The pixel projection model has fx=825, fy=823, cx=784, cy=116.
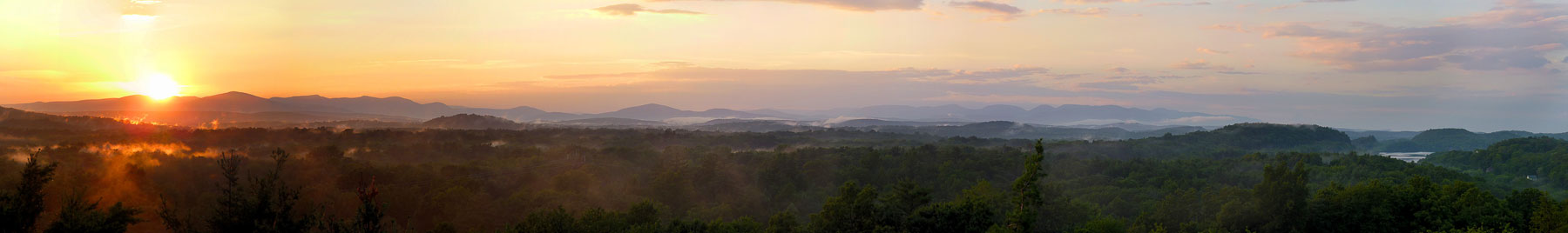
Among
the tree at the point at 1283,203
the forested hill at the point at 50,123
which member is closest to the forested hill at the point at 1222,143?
the tree at the point at 1283,203

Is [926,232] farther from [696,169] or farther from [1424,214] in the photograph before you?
[696,169]

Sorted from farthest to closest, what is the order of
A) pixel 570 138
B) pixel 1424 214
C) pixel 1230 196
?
pixel 570 138, pixel 1230 196, pixel 1424 214

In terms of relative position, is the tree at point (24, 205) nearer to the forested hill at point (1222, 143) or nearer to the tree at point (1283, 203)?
the tree at point (1283, 203)

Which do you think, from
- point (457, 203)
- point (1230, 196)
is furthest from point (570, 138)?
point (1230, 196)

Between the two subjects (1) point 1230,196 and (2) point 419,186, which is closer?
(2) point 419,186

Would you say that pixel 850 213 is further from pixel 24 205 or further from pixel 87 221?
pixel 24 205

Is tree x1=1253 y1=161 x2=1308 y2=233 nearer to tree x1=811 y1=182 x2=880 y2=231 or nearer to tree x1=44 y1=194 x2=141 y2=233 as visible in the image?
tree x1=811 y1=182 x2=880 y2=231
